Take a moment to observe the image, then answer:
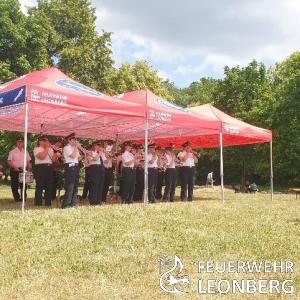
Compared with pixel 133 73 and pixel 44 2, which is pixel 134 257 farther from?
pixel 133 73

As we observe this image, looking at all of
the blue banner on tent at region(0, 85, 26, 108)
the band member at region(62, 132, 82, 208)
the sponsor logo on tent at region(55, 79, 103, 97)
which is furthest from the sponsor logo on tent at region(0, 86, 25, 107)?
the band member at region(62, 132, 82, 208)

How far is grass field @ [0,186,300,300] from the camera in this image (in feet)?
15.2

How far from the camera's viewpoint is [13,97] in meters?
9.20

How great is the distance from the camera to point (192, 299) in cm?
435

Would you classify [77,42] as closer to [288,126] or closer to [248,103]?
[248,103]

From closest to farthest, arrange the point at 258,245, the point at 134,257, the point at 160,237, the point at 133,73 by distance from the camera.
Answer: the point at 134,257 < the point at 258,245 < the point at 160,237 < the point at 133,73

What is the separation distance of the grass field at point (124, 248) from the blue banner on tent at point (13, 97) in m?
2.34

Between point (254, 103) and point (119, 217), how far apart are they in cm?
2628

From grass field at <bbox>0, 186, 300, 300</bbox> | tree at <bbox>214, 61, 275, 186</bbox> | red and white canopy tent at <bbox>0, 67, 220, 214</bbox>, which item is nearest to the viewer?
grass field at <bbox>0, 186, 300, 300</bbox>

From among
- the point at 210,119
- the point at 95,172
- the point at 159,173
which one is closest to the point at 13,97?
the point at 95,172

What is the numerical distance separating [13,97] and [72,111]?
12.0 feet

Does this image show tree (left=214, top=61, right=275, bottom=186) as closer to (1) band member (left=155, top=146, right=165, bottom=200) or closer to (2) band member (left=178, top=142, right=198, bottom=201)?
(1) band member (left=155, top=146, right=165, bottom=200)

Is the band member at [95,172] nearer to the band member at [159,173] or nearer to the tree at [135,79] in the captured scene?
the band member at [159,173]

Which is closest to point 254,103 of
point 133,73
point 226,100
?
point 226,100
